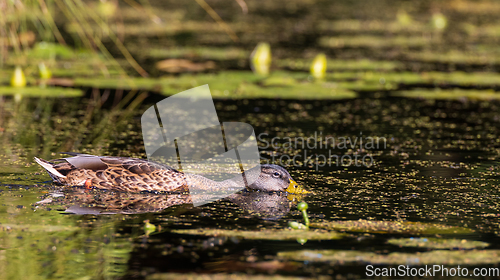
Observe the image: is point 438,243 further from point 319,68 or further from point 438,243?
point 319,68

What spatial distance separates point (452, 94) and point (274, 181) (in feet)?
18.4

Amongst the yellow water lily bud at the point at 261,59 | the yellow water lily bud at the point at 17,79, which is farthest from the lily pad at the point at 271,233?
the yellow water lily bud at the point at 261,59

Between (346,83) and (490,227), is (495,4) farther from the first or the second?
(490,227)

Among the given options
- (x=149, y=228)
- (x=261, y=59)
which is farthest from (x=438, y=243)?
(x=261, y=59)

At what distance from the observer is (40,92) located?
989 centimetres

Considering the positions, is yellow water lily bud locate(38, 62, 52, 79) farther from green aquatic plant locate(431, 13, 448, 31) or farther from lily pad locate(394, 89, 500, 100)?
green aquatic plant locate(431, 13, 448, 31)

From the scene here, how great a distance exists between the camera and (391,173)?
6730 millimetres

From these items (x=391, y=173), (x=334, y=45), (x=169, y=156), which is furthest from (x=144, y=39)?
(x=391, y=173)

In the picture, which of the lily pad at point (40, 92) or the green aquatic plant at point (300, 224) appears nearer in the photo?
the green aquatic plant at point (300, 224)

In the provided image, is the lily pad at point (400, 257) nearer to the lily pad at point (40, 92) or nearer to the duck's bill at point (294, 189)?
the duck's bill at point (294, 189)

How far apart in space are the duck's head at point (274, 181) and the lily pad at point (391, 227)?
920 millimetres

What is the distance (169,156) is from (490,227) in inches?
136

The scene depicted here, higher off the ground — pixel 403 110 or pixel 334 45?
pixel 334 45

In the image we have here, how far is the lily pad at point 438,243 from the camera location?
471 cm
